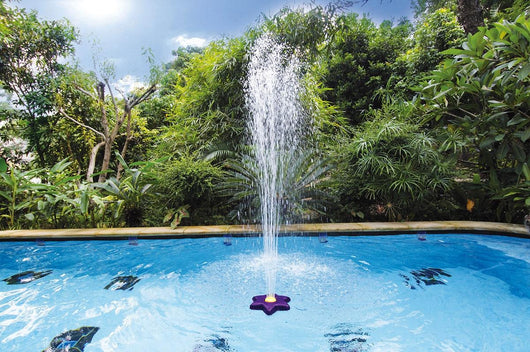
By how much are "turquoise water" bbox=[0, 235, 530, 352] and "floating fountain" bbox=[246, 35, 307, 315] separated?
0.84 metres

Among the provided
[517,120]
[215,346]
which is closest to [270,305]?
[215,346]

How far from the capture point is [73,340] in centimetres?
176

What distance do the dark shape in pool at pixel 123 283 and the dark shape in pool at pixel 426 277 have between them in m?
2.43

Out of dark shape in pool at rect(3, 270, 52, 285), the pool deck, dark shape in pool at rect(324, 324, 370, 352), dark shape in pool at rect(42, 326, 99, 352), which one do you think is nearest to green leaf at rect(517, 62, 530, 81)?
the pool deck

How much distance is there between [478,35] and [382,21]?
6.56m

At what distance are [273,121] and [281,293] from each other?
11.1 ft

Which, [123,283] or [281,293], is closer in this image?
[281,293]

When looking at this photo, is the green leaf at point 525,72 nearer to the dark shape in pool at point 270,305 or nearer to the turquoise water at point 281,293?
the turquoise water at point 281,293

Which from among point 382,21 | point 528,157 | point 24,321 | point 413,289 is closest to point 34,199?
point 24,321

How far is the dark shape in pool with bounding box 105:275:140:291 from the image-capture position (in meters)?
2.54

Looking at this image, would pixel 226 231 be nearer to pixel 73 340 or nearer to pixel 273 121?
pixel 73 340

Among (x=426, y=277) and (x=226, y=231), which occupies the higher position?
(x=226, y=231)

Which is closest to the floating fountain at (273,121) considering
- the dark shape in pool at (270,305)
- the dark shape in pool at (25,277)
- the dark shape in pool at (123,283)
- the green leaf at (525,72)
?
the dark shape in pool at (270,305)

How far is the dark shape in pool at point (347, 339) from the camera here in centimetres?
166
